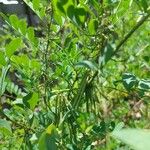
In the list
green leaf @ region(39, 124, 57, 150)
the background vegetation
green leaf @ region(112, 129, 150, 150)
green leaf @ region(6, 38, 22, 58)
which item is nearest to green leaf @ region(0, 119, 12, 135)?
the background vegetation

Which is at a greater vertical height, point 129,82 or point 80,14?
point 80,14

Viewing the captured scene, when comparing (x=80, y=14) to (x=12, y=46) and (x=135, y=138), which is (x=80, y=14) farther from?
(x=135, y=138)

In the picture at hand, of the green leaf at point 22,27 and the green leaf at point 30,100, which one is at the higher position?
the green leaf at point 22,27

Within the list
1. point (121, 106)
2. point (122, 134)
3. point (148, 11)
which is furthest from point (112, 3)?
point (121, 106)

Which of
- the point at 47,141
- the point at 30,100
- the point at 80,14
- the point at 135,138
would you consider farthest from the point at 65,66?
the point at 135,138

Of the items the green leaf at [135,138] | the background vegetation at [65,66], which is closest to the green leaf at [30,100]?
the background vegetation at [65,66]

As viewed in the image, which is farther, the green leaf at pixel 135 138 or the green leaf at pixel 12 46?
the green leaf at pixel 12 46

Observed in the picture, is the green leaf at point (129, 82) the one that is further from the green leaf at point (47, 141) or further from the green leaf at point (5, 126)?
the green leaf at point (47, 141)
